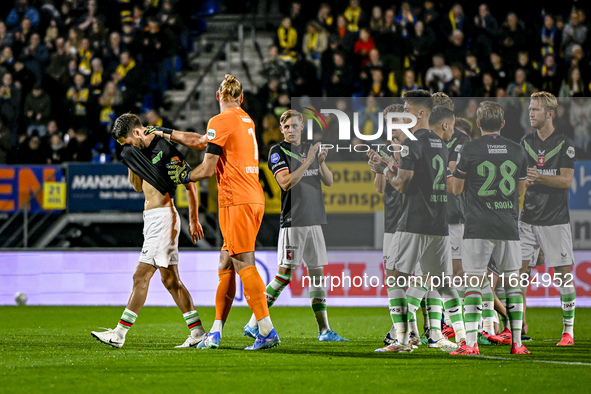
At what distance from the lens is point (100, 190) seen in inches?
601

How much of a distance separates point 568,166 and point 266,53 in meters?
12.1

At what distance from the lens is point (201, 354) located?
24.0ft

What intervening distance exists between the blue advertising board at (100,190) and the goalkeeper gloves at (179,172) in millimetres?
7684

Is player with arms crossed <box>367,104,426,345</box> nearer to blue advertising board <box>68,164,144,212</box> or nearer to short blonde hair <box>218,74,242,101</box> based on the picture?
short blonde hair <box>218,74,242,101</box>

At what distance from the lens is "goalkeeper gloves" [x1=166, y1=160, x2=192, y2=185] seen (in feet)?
24.6

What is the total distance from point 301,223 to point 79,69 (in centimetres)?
1174

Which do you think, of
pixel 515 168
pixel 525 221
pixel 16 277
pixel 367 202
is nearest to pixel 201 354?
pixel 515 168

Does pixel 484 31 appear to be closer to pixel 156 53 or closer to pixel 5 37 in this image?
pixel 156 53

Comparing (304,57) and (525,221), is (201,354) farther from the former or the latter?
(304,57)

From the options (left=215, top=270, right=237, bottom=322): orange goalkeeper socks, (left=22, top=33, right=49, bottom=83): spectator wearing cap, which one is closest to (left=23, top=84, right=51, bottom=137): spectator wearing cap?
(left=22, top=33, right=49, bottom=83): spectator wearing cap

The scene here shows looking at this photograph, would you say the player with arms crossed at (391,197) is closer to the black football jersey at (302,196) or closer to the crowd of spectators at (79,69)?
the black football jersey at (302,196)

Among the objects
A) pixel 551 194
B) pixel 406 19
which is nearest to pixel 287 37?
pixel 406 19

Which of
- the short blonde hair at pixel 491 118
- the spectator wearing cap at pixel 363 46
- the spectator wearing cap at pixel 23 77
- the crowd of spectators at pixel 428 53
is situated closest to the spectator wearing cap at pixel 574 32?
the crowd of spectators at pixel 428 53

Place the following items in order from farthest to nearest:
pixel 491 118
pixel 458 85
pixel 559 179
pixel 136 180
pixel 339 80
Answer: pixel 339 80 < pixel 458 85 < pixel 559 179 < pixel 136 180 < pixel 491 118
